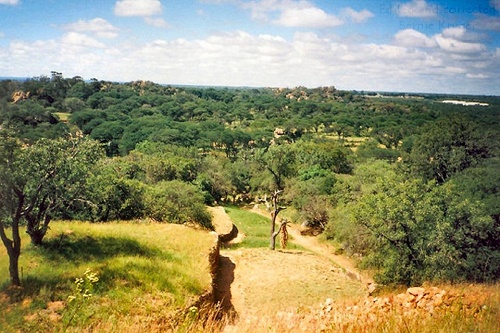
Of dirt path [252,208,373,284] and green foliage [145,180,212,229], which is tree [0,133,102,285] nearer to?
green foliage [145,180,212,229]

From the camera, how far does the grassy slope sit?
816cm

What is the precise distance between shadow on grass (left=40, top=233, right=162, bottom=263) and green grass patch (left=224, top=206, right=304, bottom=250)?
12.4 metres

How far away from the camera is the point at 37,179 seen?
10.0 metres

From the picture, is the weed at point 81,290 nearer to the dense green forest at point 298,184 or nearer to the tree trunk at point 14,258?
the tree trunk at point 14,258

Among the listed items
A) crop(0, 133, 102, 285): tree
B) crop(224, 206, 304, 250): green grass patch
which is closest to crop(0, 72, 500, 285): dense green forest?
crop(0, 133, 102, 285): tree

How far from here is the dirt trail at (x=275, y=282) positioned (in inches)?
515

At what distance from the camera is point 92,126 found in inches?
2785

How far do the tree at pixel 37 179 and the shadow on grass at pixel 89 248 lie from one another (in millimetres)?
669

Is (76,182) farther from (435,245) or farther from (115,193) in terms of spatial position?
(435,245)

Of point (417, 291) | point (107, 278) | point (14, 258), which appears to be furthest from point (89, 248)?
point (417, 291)

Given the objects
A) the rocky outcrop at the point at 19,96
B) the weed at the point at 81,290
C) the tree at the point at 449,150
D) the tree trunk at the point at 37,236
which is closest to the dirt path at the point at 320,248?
the tree at the point at 449,150

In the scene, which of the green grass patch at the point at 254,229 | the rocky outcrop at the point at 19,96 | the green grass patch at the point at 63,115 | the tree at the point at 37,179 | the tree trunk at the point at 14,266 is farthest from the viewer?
the green grass patch at the point at 63,115

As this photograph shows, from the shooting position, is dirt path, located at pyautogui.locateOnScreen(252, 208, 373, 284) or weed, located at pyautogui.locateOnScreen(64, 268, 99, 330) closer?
weed, located at pyautogui.locateOnScreen(64, 268, 99, 330)

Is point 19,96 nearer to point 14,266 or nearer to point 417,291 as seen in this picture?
point 14,266
